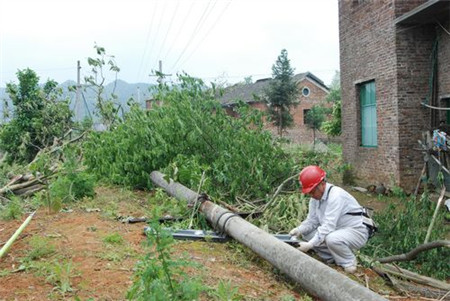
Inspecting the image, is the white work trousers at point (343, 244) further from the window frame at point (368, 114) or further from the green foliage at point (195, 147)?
the window frame at point (368, 114)

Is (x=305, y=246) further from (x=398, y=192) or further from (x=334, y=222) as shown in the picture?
(x=398, y=192)

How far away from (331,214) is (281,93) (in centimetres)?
2650

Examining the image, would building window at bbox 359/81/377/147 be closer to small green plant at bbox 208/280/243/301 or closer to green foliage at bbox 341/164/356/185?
green foliage at bbox 341/164/356/185

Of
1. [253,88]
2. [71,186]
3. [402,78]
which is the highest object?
[253,88]

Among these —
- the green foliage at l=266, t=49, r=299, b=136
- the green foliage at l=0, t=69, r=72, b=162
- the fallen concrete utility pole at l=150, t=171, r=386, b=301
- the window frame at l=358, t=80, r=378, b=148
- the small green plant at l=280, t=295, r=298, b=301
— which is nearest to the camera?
the fallen concrete utility pole at l=150, t=171, r=386, b=301

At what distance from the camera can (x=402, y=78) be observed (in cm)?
1165

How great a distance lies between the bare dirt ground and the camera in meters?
3.81

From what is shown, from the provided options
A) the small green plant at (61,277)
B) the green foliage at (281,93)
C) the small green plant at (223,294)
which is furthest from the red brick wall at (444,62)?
the green foliage at (281,93)

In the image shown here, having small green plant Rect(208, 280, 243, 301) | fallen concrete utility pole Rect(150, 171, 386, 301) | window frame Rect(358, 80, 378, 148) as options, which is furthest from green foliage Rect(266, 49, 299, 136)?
small green plant Rect(208, 280, 243, 301)

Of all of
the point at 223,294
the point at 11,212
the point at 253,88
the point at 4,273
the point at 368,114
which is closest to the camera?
the point at 223,294

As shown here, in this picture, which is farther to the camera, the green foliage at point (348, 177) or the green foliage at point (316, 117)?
the green foliage at point (316, 117)

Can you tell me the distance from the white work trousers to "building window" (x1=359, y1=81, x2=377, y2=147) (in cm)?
809

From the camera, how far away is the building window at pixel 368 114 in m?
13.2

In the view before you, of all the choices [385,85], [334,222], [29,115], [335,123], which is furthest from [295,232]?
[335,123]
